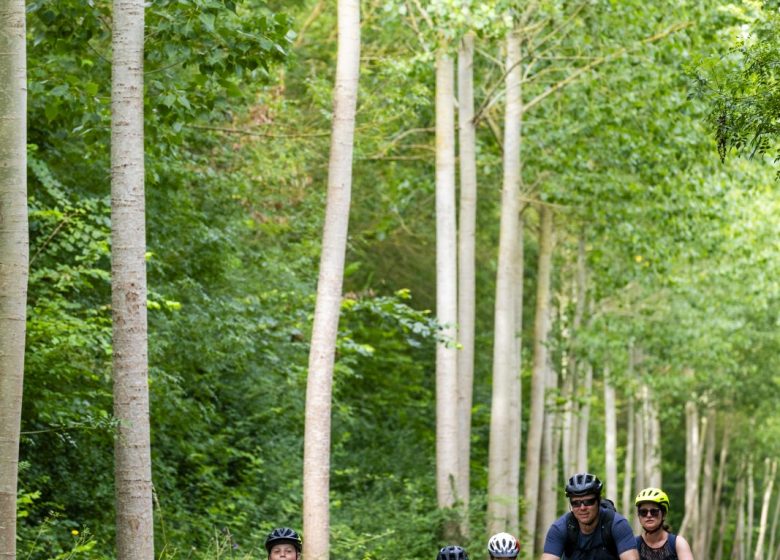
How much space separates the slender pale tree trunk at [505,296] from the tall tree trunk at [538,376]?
5262mm

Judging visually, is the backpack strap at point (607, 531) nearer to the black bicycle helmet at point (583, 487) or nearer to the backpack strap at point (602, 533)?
the backpack strap at point (602, 533)

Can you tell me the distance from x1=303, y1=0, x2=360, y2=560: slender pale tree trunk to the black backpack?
16.1 ft

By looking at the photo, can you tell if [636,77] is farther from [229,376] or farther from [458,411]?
[229,376]

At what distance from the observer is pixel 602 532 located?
9.80 meters

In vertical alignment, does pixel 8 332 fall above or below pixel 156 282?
below

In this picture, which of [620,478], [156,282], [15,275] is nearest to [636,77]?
[156,282]

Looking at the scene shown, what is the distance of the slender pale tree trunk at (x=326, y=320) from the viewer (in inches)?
568

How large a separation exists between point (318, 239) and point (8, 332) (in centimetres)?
1602

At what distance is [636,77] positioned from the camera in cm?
2486

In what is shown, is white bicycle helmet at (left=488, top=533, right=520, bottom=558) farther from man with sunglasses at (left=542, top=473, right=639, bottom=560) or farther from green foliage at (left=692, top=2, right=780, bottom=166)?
green foliage at (left=692, top=2, right=780, bottom=166)

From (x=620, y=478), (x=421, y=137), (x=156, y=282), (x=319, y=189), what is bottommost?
(x=620, y=478)

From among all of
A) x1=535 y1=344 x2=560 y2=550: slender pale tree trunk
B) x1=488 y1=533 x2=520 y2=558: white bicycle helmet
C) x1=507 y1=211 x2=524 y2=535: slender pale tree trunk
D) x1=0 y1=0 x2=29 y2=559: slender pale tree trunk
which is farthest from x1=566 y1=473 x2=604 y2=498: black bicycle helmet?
x1=535 y1=344 x2=560 y2=550: slender pale tree trunk

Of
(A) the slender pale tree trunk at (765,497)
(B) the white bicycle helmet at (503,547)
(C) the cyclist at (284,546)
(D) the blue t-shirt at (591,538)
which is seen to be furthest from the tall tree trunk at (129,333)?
(A) the slender pale tree trunk at (765,497)

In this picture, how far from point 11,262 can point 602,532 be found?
451cm
